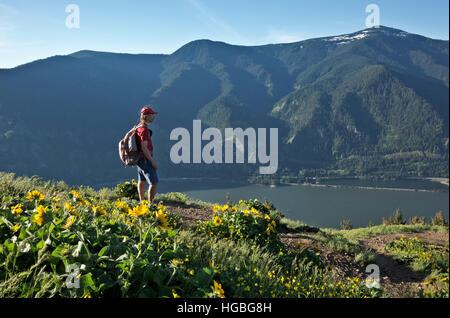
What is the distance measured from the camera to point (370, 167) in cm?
19262

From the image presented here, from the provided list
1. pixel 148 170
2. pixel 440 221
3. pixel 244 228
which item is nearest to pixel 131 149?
pixel 148 170

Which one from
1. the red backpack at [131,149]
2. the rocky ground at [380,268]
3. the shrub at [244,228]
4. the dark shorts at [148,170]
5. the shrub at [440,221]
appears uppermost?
the red backpack at [131,149]

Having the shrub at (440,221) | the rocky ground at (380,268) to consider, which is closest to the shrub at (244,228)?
the rocky ground at (380,268)

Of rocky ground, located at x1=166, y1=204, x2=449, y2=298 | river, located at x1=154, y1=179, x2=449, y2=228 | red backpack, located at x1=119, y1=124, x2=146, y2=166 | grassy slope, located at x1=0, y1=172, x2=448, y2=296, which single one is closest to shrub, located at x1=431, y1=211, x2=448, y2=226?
grassy slope, located at x1=0, y1=172, x2=448, y2=296

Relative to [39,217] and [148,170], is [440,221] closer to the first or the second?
[148,170]

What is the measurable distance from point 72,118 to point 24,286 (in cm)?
20737

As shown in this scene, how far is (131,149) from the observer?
543 cm

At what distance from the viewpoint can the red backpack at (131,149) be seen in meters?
5.43

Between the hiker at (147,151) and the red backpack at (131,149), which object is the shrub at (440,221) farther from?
the red backpack at (131,149)

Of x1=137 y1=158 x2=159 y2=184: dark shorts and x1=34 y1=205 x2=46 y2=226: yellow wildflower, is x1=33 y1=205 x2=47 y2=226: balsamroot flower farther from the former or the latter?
x1=137 y1=158 x2=159 y2=184: dark shorts

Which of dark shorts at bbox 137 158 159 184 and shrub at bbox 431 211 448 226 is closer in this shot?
dark shorts at bbox 137 158 159 184

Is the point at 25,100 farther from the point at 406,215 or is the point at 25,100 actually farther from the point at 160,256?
the point at 160,256

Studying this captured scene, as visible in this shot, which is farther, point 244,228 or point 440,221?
point 440,221

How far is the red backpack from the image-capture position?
5430mm
